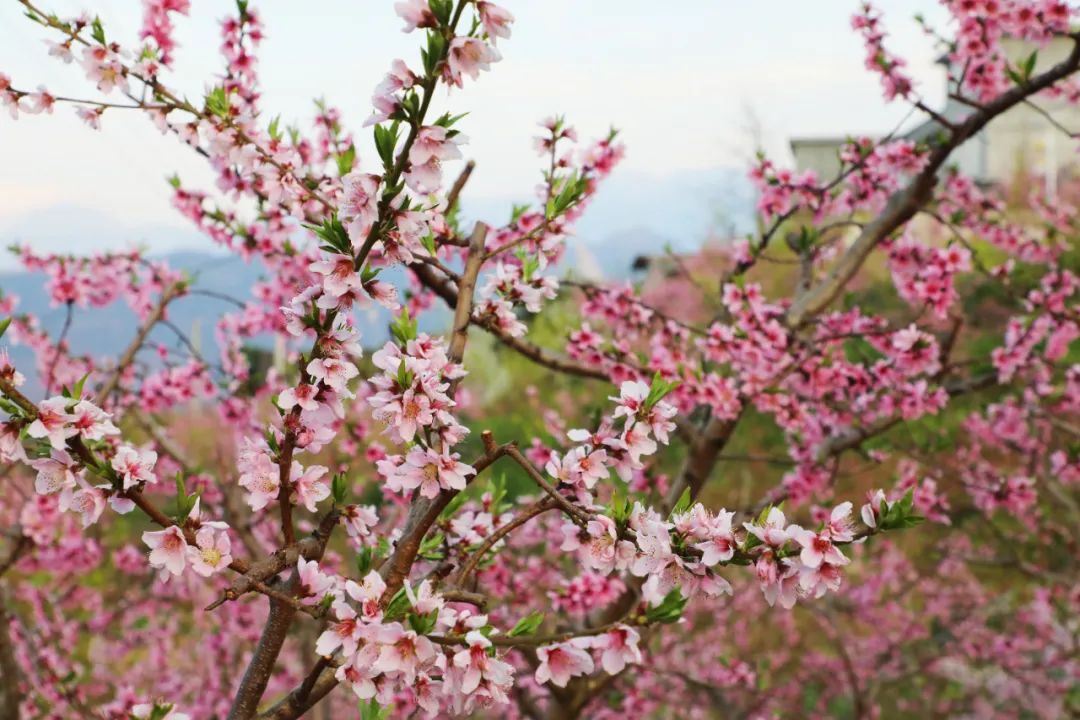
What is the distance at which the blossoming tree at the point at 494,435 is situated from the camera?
154 cm

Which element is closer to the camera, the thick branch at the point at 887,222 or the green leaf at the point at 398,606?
the green leaf at the point at 398,606

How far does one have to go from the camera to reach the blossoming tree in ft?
5.04

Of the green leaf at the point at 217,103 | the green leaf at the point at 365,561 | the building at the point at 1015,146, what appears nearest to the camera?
the green leaf at the point at 365,561

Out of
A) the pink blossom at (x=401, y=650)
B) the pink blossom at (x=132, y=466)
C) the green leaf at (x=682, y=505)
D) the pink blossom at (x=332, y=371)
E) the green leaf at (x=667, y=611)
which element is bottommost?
the pink blossom at (x=401, y=650)

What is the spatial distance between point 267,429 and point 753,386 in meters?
2.62

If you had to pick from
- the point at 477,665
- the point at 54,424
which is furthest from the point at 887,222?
the point at 54,424

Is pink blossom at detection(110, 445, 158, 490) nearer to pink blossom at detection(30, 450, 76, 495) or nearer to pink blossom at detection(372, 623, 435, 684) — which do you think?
pink blossom at detection(30, 450, 76, 495)

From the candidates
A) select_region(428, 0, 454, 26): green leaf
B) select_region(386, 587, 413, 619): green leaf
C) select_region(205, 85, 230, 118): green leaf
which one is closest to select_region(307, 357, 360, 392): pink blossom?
select_region(386, 587, 413, 619): green leaf

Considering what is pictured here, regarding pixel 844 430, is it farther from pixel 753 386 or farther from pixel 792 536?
pixel 792 536

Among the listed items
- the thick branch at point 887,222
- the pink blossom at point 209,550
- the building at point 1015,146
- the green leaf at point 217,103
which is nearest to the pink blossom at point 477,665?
the pink blossom at point 209,550

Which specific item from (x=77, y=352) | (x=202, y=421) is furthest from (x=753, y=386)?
(x=202, y=421)

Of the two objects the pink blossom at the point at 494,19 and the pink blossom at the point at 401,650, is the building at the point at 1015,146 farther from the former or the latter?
the pink blossom at the point at 401,650

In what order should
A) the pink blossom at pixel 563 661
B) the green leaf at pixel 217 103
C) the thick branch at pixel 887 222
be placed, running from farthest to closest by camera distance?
the thick branch at pixel 887 222, the green leaf at pixel 217 103, the pink blossom at pixel 563 661

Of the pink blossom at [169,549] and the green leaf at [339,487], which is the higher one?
the green leaf at [339,487]
